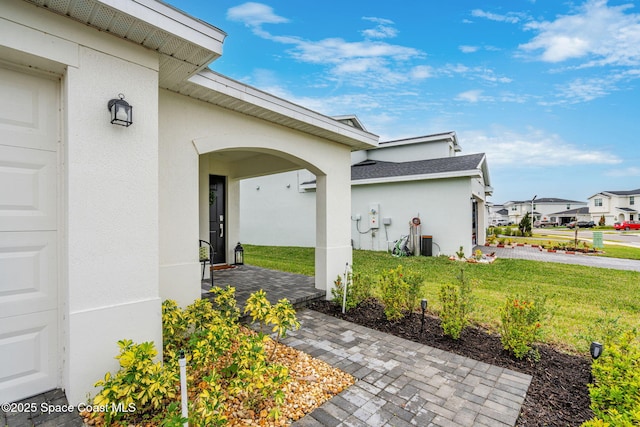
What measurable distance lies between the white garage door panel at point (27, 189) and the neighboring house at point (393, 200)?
36.3ft

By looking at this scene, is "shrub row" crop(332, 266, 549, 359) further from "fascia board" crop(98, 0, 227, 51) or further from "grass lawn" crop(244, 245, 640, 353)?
"fascia board" crop(98, 0, 227, 51)

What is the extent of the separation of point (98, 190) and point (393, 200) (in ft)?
38.3

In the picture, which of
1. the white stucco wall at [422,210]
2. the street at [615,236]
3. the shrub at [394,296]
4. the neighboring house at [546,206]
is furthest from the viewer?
the neighboring house at [546,206]

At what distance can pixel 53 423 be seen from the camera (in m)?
2.12

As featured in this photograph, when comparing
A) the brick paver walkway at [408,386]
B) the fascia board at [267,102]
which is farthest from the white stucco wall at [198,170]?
the brick paver walkway at [408,386]

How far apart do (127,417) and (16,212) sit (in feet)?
6.29

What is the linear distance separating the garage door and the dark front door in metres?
5.77

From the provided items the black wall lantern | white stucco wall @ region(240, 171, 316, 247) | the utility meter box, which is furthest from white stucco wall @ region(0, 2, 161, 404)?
white stucco wall @ region(240, 171, 316, 247)

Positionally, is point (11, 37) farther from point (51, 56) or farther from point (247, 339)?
point (247, 339)

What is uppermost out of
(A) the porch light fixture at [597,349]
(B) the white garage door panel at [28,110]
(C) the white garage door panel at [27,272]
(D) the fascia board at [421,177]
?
(D) the fascia board at [421,177]

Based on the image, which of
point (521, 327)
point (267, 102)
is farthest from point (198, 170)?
point (521, 327)

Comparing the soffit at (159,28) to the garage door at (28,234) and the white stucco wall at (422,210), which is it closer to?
the garage door at (28,234)

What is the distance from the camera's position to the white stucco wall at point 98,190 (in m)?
2.28

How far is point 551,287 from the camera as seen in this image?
687cm
